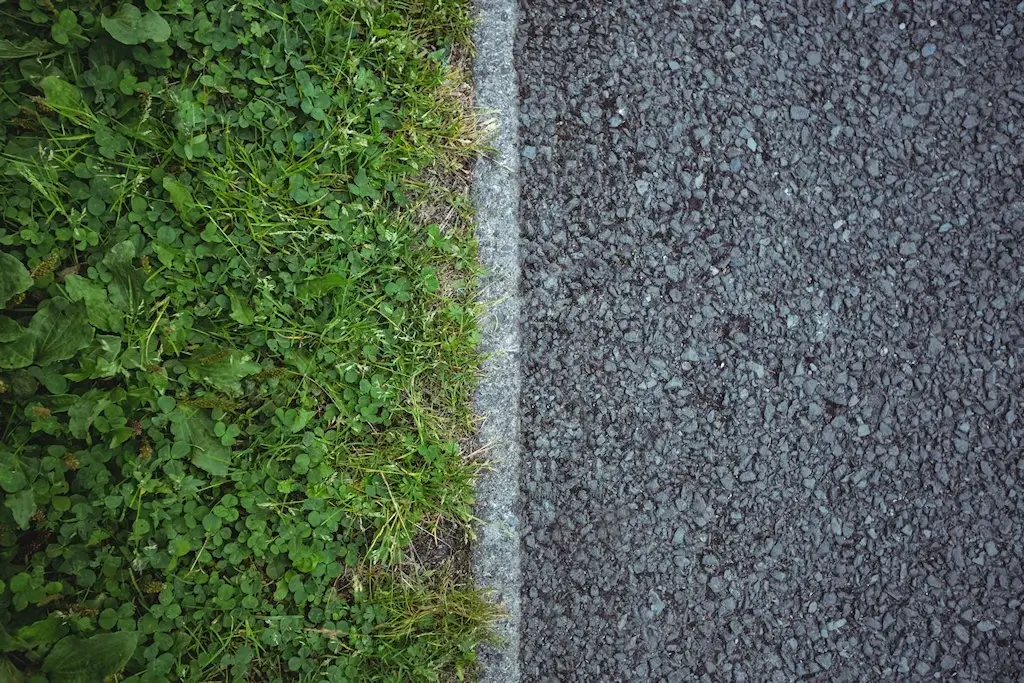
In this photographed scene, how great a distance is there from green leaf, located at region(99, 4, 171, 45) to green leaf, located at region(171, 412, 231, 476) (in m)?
1.13

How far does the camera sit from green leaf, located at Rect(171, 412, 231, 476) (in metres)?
2.28

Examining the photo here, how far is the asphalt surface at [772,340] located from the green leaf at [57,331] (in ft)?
4.40

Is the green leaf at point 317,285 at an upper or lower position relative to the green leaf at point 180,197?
lower

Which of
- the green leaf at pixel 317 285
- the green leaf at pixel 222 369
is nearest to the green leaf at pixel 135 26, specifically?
the green leaf at pixel 317 285

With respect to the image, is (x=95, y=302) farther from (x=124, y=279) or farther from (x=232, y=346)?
(x=232, y=346)

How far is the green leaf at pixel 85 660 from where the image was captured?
2.11 m

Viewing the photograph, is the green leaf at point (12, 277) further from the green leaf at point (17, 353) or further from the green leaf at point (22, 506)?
the green leaf at point (22, 506)

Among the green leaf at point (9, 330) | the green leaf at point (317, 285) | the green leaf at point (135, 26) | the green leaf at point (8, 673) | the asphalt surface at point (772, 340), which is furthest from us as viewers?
the asphalt surface at point (772, 340)

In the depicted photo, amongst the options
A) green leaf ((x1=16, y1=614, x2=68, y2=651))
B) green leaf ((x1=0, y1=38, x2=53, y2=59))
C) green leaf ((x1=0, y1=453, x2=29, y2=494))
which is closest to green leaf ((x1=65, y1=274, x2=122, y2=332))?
green leaf ((x1=0, y1=453, x2=29, y2=494))

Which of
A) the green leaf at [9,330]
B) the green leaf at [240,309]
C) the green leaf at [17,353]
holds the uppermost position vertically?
the green leaf at [240,309]

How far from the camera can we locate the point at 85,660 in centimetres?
211

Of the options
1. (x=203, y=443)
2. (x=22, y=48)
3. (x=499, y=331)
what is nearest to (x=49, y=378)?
(x=203, y=443)

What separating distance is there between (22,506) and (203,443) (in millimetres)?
488

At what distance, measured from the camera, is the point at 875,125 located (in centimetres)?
266
